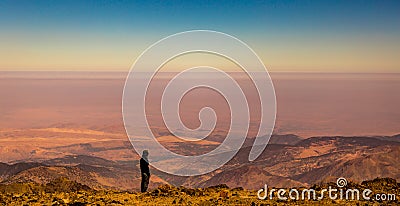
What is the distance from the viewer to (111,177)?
72.0 meters

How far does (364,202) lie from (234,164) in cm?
8270

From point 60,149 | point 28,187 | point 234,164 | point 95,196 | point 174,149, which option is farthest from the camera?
point 60,149

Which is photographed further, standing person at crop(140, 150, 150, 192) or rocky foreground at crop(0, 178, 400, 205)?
standing person at crop(140, 150, 150, 192)

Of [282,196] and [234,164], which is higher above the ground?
[282,196]

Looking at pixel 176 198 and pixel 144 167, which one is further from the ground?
pixel 144 167

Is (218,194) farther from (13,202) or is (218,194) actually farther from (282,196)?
(13,202)

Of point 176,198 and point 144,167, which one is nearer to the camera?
point 176,198

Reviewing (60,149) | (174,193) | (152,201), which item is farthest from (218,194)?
(60,149)

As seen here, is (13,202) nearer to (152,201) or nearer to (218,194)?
(152,201)

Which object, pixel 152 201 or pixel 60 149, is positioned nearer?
pixel 152 201

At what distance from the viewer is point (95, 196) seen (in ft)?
53.9

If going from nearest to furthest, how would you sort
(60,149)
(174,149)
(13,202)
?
(13,202), (174,149), (60,149)

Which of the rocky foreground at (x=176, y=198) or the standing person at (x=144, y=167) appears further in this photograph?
the standing person at (x=144, y=167)

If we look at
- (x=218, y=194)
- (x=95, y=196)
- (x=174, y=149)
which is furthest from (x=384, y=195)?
(x=174, y=149)
